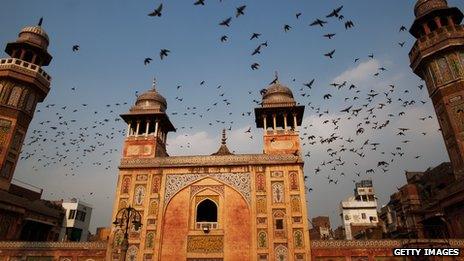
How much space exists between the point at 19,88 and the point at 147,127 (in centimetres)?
1063

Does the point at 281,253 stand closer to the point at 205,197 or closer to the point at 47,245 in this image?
the point at 205,197

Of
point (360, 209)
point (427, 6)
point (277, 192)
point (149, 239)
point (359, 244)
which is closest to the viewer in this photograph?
point (359, 244)

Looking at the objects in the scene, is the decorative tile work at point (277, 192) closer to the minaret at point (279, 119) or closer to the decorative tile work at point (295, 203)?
the decorative tile work at point (295, 203)

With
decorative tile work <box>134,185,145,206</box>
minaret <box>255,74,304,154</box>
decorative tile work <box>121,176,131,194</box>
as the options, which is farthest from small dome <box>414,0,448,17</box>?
decorative tile work <box>121,176,131,194</box>

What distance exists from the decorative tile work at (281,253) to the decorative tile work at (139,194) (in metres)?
8.79

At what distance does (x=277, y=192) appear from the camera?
2109cm

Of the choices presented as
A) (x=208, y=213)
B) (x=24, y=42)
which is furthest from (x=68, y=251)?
(x=24, y=42)

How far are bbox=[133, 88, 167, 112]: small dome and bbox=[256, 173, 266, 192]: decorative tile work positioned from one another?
30.2 ft

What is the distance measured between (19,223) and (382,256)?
23476 millimetres

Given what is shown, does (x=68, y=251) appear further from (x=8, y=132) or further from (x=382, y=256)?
(x=382, y=256)

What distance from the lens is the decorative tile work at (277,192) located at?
2086 cm

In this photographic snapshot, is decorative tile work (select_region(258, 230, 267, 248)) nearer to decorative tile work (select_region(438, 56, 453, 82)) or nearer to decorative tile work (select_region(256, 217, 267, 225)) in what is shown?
decorative tile work (select_region(256, 217, 267, 225))

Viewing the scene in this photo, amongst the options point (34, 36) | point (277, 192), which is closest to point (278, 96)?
point (277, 192)

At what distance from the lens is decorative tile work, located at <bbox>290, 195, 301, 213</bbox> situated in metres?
20.4
